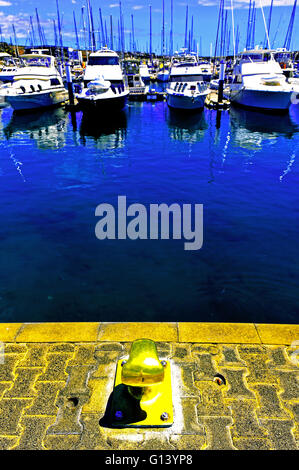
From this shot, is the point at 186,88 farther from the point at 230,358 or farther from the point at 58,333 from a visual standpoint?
the point at 230,358

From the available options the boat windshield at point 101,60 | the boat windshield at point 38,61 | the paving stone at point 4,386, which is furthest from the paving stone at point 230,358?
the boat windshield at point 38,61

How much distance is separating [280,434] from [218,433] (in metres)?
0.49

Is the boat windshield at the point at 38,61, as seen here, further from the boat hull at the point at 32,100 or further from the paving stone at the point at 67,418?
the paving stone at the point at 67,418

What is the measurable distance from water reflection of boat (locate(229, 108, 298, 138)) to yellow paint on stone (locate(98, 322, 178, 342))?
1646cm

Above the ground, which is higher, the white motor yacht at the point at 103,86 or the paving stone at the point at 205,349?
the white motor yacht at the point at 103,86

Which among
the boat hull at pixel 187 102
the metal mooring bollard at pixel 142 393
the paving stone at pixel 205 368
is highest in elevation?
the metal mooring bollard at pixel 142 393

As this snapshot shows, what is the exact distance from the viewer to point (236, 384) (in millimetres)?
2760

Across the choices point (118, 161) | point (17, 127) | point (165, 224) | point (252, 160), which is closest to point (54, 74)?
point (17, 127)

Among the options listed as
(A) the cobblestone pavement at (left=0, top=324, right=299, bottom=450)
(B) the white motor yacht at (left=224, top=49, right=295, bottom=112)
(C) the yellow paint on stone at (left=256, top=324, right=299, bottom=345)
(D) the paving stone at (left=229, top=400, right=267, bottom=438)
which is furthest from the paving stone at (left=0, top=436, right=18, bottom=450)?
(B) the white motor yacht at (left=224, top=49, right=295, bottom=112)

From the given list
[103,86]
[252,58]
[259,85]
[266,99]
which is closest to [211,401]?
[103,86]

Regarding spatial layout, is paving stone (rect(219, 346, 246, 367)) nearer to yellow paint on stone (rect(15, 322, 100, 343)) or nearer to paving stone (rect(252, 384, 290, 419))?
paving stone (rect(252, 384, 290, 419))

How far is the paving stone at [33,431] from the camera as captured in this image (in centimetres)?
229

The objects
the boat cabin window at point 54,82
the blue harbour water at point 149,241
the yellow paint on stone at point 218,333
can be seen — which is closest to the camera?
the yellow paint on stone at point 218,333

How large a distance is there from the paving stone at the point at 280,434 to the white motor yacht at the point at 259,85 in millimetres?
24586
